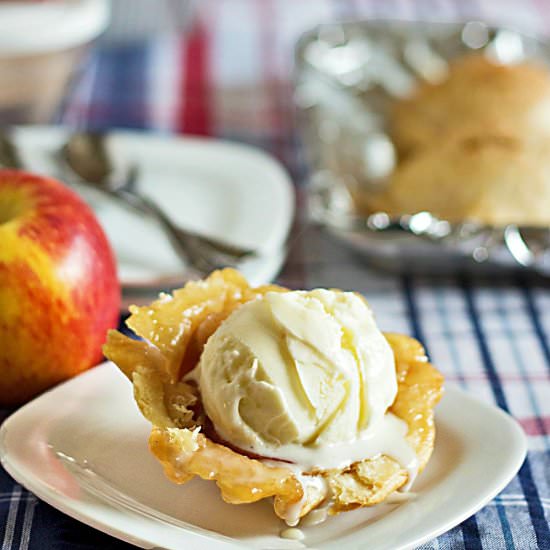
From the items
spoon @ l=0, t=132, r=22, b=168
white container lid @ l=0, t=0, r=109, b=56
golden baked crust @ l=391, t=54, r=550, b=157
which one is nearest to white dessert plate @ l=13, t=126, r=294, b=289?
spoon @ l=0, t=132, r=22, b=168

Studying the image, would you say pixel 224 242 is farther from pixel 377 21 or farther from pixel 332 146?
pixel 377 21

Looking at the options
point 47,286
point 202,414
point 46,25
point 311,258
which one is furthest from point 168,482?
point 46,25

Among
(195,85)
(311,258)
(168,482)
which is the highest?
(168,482)

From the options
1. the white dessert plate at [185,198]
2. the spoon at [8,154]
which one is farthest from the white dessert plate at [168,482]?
the spoon at [8,154]

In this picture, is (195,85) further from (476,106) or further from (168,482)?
(168,482)

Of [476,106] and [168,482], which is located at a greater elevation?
[168,482]

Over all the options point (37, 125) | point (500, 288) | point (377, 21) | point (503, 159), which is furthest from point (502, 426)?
point (377, 21)

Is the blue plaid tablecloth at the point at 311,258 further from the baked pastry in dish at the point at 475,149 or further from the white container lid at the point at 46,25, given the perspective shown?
Result: the white container lid at the point at 46,25
